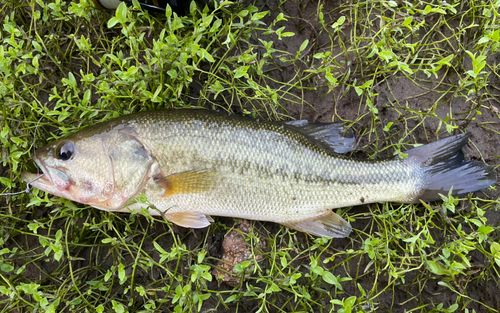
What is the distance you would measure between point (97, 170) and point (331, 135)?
5.72 feet

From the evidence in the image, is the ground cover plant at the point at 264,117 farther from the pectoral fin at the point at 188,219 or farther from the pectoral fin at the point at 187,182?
the pectoral fin at the point at 187,182

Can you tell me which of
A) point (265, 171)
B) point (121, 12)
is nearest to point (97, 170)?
point (121, 12)

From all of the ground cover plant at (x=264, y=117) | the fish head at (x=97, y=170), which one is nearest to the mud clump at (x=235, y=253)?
the ground cover plant at (x=264, y=117)

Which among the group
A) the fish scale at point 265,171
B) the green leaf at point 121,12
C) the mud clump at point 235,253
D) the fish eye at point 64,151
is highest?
the green leaf at point 121,12

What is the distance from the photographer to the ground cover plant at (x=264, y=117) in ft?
7.62

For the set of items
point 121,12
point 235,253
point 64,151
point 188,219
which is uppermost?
point 121,12

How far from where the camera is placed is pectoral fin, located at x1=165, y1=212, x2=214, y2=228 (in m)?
2.31

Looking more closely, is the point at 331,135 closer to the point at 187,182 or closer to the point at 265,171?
the point at 265,171

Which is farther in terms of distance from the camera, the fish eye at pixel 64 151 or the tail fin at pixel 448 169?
the tail fin at pixel 448 169

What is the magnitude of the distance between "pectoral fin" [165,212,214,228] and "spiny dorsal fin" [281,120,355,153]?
3.39ft

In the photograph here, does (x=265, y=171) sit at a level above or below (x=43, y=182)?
below

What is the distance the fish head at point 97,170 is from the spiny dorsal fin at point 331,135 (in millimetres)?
1229

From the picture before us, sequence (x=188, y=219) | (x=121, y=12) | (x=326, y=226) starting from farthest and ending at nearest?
1. (x=326, y=226)
2. (x=188, y=219)
3. (x=121, y=12)

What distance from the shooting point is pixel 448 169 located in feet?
7.91
